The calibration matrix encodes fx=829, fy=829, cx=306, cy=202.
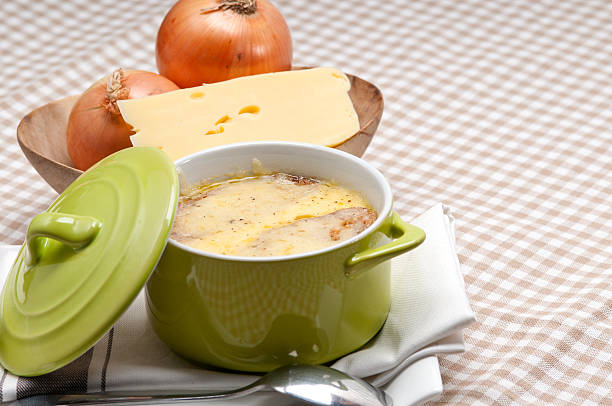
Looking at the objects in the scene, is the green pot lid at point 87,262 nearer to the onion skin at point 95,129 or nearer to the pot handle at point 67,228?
the pot handle at point 67,228

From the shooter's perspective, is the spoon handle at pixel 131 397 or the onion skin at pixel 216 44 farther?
the onion skin at pixel 216 44

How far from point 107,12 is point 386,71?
0.77m

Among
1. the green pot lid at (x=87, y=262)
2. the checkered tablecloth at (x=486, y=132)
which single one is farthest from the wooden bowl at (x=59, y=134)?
A: the green pot lid at (x=87, y=262)

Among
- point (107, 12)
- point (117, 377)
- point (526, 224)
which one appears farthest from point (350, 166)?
point (107, 12)

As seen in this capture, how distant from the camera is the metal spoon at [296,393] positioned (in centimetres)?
78

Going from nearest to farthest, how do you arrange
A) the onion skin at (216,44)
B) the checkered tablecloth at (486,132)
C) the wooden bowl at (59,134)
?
1. the checkered tablecloth at (486,132)
2. the wooden bowl at (59,134)
3. the onion skin at (216,44)

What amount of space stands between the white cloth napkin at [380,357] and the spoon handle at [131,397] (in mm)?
11

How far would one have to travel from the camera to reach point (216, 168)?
964mm

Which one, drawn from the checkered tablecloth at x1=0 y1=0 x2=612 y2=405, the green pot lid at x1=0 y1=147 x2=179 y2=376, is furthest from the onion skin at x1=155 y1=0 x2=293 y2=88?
the green pot lid at x1=0 y1=147 x2=179 y2=376

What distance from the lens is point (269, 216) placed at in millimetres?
893

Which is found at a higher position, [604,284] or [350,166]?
[350,166]

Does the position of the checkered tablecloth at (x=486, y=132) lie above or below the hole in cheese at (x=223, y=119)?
below

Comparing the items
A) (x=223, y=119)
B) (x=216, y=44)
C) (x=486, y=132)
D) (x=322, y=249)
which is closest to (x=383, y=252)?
(x=322, y=249)

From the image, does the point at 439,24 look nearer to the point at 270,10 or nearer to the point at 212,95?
the point at 270,10
